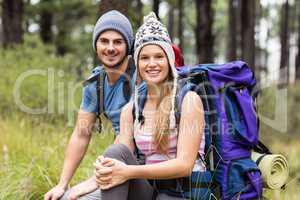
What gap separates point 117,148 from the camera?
9.71ft

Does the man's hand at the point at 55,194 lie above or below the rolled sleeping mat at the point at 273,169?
below

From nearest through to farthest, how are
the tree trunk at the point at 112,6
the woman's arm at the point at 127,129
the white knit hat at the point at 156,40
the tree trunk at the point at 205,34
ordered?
1. the white knit hat at the point at 156,40
2. the woman's arm at the point at 127,129
3. the tree trunk at the point at 112,6
4. the tree trunk at the point at 205,34

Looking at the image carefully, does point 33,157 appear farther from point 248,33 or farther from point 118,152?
point 248,33

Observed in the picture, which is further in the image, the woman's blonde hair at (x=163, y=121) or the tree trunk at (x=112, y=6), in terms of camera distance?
the tree trunk at (x=112, y=6)

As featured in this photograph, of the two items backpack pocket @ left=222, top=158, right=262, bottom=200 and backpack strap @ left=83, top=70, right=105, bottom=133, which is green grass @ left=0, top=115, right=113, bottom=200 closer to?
backpack strap @ left=83, top=70, right=105, bottom=133

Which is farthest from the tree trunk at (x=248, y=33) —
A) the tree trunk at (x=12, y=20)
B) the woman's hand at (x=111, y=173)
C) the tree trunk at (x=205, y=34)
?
the woman's hand at (x=111, y=173)

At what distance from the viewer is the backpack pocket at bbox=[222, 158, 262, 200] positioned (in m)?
3.11

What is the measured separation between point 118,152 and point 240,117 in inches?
32.4

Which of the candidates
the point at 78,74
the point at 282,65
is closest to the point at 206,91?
the point at 78,74

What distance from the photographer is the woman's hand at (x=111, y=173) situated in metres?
2.84

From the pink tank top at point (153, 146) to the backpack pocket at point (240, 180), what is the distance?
0.17 metres

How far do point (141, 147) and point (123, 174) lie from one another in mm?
319

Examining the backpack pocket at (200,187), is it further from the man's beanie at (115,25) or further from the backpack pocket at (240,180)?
the man's beanie at (115,25)

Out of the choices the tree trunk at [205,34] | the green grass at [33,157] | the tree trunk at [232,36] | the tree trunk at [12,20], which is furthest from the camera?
the tree trunk at [232,36]
